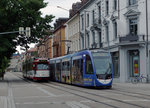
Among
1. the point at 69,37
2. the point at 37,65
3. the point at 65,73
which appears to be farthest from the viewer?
the point at 69,37

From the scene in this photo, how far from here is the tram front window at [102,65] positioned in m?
22.2

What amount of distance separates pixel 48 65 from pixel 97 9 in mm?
11301

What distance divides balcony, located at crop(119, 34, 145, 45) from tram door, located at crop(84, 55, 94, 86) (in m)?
10.4

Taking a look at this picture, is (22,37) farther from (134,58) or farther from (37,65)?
(134,58)

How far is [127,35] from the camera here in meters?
33.2

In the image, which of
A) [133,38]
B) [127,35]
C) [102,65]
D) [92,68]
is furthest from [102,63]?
[127,35]

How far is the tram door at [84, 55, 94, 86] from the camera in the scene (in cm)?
2258

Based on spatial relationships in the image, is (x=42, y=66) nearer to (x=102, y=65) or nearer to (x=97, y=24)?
(x=97, y=24)

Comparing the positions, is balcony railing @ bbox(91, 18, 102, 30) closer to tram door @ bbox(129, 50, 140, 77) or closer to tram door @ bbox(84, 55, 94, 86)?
tram door @ bbox(129, 50, 140, 77)

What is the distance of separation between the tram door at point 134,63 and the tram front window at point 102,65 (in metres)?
10.7

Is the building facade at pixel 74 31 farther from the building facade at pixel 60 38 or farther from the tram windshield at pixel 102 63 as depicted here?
the tram windshield at pixel 102 63

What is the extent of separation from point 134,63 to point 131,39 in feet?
8.92


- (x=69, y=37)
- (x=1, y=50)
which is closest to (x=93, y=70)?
(x=1, y=50)

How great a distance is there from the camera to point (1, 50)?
119ft
